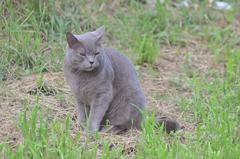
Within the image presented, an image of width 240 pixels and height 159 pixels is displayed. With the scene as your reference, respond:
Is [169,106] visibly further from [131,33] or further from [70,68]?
[131,33]

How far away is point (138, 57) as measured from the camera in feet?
19.8

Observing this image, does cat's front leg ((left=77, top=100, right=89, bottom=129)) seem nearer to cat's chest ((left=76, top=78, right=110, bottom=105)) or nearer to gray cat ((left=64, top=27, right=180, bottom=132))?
gray cat ((left=64, top=27, right=180, bottom=132))

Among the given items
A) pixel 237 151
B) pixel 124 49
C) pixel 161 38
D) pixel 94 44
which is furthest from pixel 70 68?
pixel 161 38

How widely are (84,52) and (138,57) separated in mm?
1645

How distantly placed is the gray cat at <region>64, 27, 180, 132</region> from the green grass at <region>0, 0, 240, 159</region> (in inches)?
9.8

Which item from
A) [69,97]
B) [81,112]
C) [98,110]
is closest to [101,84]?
[98,110]

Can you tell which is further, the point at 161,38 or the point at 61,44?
the point at 161,38

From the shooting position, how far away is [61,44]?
231 inches

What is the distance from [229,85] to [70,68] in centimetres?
154

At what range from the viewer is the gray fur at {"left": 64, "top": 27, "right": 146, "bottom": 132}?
4457mm

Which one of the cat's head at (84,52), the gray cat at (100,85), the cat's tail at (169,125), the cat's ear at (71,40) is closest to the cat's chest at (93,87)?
the gray cat at (100,85)

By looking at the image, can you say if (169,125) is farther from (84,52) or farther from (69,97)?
(69,97)

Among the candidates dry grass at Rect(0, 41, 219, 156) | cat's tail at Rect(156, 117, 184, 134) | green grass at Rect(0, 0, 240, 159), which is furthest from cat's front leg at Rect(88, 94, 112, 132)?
cat's tail at Rect(156, 117, 184, 134)

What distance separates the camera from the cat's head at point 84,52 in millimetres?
4430
